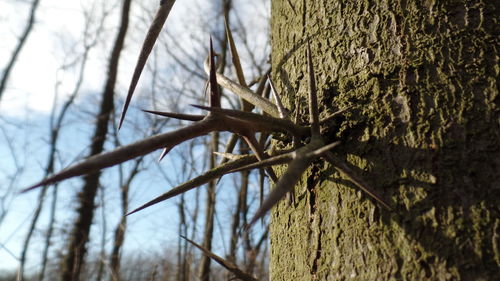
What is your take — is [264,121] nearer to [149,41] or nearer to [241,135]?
[241,135]

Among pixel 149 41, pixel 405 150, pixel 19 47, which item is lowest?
pixel 405 150

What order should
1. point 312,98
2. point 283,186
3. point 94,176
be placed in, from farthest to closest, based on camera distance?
point 94,176
point 312,98
point 283,186

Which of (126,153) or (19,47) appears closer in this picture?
(126,153)

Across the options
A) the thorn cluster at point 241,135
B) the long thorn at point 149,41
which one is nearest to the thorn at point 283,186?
the thorn cluster at point 241,135

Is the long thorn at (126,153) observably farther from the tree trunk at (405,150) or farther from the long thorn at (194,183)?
the tree trunk at (405,150)

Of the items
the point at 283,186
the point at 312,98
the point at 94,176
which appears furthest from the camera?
the point at 94,176

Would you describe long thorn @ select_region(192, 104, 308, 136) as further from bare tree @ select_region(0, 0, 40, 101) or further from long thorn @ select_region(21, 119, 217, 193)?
bare tree @ select_region(0, 0, 40, 101)

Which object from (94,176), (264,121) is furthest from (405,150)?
(94,176)

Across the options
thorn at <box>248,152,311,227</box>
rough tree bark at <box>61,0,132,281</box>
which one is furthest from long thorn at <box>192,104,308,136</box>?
rough tree bark at <box>61,0,132,281</box>
